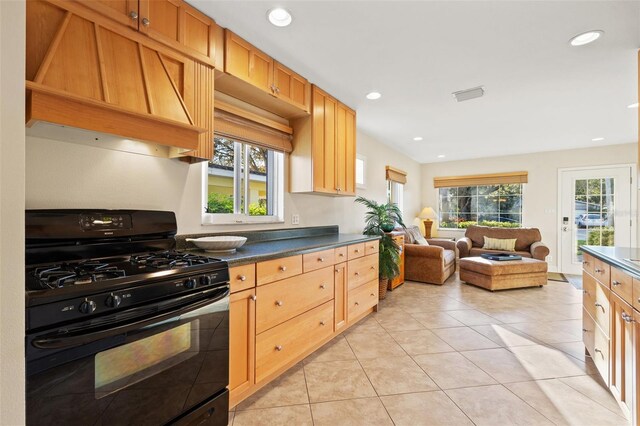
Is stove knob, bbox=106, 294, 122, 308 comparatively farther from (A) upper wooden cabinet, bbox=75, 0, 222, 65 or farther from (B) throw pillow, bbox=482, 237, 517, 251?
(B) throw pillow, bbox=482, 237, 517, 251

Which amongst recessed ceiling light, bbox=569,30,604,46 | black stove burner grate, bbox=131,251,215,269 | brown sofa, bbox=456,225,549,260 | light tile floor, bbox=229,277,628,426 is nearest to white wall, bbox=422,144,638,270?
brown sofa, bbox=456,225,549,260

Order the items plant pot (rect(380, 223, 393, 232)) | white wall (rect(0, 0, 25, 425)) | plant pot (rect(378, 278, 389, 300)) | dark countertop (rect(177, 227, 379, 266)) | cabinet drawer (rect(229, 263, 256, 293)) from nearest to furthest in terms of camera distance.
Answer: white wall (rect(0, 0, 25, 425))
cabinet drawer (rect(229, 263, 256, 293))
dark countertop (rect(177, 227, 379, 266))
plant pot (rect(378, 278, 389, 300))
plant pot (rect(380, 223, 393, 232))

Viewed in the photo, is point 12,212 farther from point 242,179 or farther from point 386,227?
point 386,227

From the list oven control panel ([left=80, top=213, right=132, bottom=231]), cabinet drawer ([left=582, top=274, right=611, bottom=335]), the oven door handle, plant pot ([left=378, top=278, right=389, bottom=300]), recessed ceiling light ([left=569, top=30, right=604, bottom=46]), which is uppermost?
recessed ceiling light ([left=569, top=30, right=604, bottom=46])

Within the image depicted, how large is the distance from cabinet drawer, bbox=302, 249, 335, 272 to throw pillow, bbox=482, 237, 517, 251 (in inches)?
176

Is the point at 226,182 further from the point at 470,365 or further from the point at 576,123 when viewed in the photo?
the point at 576,123

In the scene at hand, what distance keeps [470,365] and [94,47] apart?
10.0ft

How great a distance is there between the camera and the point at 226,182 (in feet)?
8.04

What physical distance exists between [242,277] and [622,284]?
6.89 feet

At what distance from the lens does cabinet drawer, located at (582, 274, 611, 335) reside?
1818 millimetres

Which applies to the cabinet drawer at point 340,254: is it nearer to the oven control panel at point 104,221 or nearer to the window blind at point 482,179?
the oven control panel at point 104,221

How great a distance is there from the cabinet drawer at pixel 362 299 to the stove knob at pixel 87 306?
6.77ft

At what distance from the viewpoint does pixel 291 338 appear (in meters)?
2.04

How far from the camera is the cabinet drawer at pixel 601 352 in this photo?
180 cm
